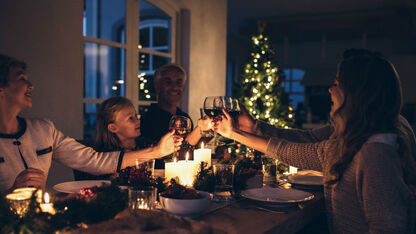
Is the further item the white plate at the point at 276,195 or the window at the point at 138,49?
the window at the point at 138,49

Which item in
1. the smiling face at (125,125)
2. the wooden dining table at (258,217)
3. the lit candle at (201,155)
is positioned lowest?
the wooden dining table at (258,217)

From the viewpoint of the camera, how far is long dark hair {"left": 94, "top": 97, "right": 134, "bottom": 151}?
7.25 feet

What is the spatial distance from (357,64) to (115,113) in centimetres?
143

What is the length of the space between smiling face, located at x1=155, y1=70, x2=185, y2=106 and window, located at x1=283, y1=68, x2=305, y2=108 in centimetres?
923

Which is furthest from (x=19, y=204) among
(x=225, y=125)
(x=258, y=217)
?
(x=225, y=125)

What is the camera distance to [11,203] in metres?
0.98

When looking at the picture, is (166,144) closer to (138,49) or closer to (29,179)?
(29,179)

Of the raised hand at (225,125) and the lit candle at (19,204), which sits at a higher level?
the raised hand at (225,125)

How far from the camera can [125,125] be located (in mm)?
2271

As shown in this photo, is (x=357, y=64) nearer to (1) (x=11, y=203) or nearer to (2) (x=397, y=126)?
(2) (x=397, y=126)

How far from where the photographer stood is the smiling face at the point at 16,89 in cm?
169

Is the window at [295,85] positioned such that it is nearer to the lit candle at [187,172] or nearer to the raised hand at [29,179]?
the lit candle at [187,172]

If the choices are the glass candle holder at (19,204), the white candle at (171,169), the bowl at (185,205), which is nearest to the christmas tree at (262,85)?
the white candle at (171,169)

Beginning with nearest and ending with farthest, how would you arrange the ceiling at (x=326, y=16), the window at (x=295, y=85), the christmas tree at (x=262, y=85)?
the christmas tree at (x=262, y=85), the ceiling at (x=326, y=16), the window at (x=295, y=85)
